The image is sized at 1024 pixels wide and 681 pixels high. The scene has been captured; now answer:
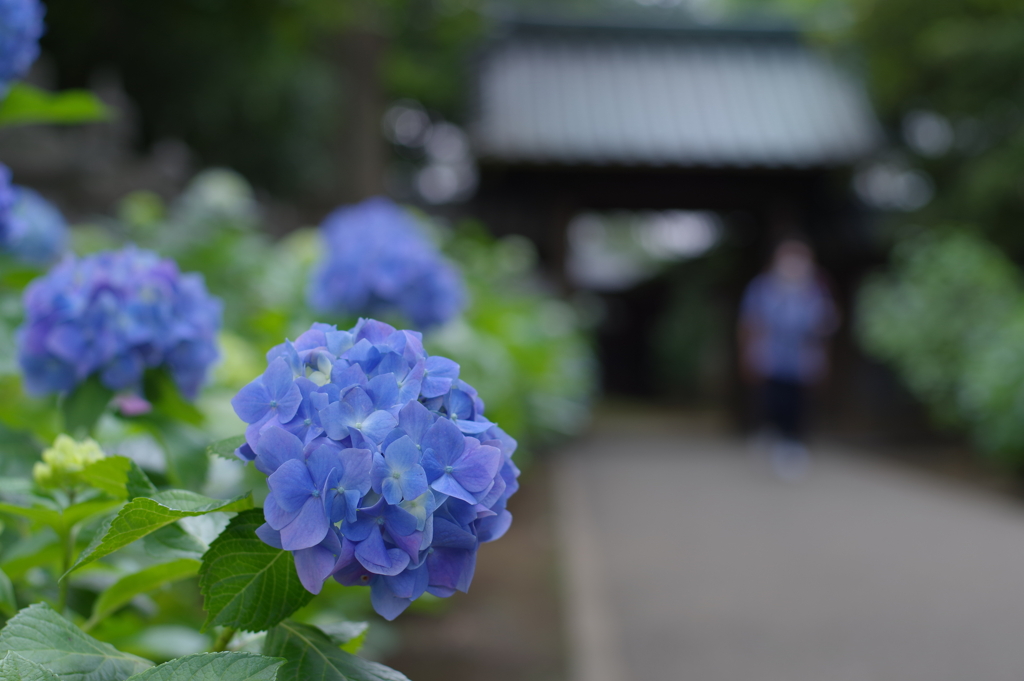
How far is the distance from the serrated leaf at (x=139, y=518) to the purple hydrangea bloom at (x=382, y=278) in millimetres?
1578

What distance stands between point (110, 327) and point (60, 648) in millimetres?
666

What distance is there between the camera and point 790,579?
3.60 m

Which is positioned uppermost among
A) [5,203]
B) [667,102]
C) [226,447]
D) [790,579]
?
[667,102]

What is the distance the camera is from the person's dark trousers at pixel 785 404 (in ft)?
21.5

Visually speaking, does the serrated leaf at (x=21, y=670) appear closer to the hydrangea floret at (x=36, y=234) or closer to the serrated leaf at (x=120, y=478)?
the serrated leaf at (x=120, y=478)

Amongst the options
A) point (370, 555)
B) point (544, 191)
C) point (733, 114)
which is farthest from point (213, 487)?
point (733, 114)

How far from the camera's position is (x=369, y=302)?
2322 millimetres

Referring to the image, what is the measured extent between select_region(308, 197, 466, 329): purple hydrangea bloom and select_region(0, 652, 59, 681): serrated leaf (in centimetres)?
166

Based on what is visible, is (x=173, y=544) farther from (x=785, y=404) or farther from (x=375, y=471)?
(x=785, y=404)

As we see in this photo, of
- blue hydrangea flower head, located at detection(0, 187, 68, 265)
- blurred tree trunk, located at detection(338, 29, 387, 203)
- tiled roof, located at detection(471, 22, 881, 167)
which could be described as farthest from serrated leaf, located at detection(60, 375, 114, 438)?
tiled roof, located at detection(471, 22, 881, 167)

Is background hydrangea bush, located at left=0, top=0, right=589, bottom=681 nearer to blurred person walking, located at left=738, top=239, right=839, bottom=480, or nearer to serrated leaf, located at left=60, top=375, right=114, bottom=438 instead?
serrated leaf, located at left=60, top=375, right=114, bottom=438

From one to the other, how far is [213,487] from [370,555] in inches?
33.6

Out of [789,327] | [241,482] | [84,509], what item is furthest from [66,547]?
[789,327]

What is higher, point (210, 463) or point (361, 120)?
point (361, 120)
